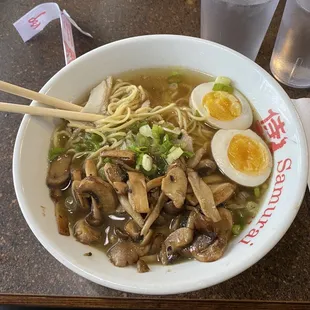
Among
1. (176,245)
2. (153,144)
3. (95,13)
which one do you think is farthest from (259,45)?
(176,245)

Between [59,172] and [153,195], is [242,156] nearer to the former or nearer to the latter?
[153,195]

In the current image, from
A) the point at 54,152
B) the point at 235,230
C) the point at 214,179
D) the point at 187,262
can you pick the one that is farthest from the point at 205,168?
the point at 54,152

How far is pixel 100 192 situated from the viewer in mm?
1369

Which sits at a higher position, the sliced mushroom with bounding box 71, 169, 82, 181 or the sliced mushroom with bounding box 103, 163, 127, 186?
the sliced mushroom with bounding box 103, 163, 127, 186

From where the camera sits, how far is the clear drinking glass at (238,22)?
159 centimetres

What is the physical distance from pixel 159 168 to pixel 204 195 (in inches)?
8.3

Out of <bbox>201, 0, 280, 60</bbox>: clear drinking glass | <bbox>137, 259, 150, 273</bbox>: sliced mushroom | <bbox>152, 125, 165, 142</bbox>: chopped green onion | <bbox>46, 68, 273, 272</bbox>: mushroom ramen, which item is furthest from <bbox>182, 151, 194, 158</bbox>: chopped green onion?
<bbox>201, 0, 280, 60</bbox>: clear drinking glass

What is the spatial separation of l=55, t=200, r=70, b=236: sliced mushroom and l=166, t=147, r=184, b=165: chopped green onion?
411 mm

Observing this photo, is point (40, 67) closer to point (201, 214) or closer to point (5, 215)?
point (5, 215)

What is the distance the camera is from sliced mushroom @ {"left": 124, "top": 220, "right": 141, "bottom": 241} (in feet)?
4.40

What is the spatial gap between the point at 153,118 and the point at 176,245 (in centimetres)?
60

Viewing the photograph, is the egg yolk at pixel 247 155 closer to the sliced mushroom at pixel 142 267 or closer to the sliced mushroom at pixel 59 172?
the sliced mushroom at pixel 142 267

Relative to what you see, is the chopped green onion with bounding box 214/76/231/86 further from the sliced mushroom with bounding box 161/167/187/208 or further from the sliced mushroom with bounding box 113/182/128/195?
the sliced mushroom with bounding box 113/182/128/195

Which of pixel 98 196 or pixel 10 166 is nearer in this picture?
pixel 98 196
